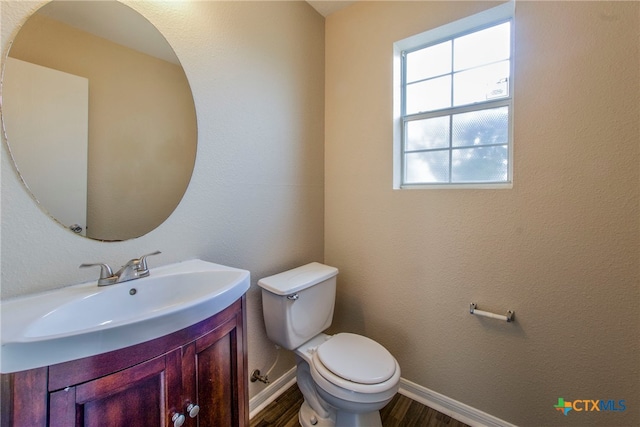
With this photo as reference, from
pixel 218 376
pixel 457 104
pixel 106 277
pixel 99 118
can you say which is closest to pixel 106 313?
pixel 106 277

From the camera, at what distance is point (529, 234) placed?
1289mm

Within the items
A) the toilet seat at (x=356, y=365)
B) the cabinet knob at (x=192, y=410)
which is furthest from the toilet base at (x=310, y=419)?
the cabinet knob at (x=192, y=410)

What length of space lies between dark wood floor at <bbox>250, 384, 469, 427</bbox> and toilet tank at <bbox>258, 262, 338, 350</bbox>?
1.35 feet

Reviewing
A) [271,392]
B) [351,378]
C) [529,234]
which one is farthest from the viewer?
[271,392]

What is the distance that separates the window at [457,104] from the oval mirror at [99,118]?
49.3 inches

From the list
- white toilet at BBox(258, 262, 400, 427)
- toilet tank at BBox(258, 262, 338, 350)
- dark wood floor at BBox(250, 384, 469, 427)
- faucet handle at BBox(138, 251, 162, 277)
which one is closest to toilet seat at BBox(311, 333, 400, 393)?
white toilet at BBox(258, 262, 400, 427)

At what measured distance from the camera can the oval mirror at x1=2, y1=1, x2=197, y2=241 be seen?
84 centimetres

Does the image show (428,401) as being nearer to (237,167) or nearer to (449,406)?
(449,406)

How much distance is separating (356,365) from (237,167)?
3.72ft

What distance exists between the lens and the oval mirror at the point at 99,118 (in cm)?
84

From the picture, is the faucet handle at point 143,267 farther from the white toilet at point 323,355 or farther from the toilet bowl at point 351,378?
the toilet bowl at point 351,378

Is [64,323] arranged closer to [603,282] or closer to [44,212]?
[44,212]

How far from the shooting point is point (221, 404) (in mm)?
929

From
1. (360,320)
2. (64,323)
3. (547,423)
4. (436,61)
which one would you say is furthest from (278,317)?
(436,61)
